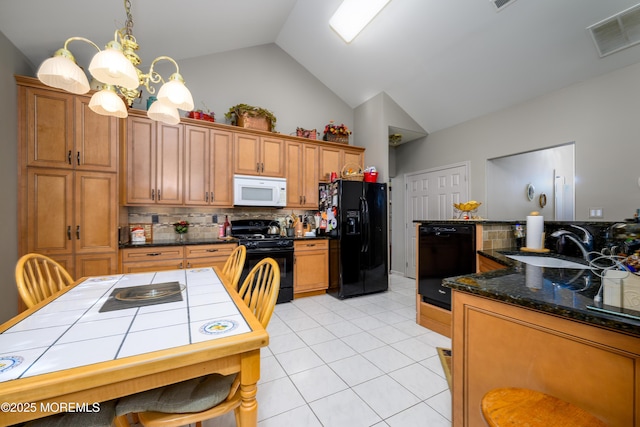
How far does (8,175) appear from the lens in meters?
2.17

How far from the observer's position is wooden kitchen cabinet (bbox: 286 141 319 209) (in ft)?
12.6

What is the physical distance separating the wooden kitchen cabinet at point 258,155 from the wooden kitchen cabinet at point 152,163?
0.68 meters

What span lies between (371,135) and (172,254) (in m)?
3.38

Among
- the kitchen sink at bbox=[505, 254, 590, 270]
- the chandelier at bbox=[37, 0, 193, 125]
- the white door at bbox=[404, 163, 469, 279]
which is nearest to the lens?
the chandelier at bbox=[37, 0, 193, 125]

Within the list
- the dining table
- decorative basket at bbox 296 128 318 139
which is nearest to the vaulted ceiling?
decorative basket at bbox 296 128 318 139

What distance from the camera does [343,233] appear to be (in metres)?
3.58

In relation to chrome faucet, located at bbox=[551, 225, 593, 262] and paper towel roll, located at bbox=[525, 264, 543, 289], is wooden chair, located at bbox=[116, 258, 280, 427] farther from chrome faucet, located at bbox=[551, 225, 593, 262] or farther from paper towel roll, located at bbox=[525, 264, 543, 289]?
chrome faucet, located at bbox=[551, 225, 593, 262]

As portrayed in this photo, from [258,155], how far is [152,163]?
1.27 m

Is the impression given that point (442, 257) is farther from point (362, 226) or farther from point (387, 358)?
point (362, 226)

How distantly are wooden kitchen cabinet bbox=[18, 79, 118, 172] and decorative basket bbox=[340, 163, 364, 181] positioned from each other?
2785 mm

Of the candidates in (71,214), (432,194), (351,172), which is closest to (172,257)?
(71,214)

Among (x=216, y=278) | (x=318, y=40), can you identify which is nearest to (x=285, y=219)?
(x=216, y=278)

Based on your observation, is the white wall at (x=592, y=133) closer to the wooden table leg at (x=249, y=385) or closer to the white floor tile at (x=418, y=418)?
the white floor tile at (x=418, y=418)

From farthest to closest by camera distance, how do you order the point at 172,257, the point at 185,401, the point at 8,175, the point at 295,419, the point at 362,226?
the point at 362,226 → the point at 172,257 → the point at 8,175 → the point at 295,419 → the point at 185,401
